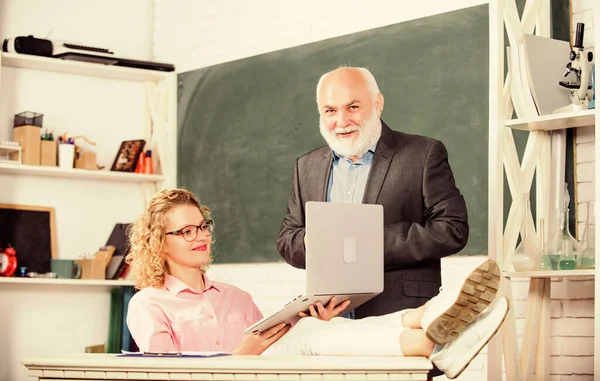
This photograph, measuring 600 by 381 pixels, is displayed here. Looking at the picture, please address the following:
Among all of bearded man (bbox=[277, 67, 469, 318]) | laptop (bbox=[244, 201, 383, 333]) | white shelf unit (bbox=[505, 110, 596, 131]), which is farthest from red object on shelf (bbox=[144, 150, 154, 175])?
white shelf unit (bbox=[505, 110, 596, 131])

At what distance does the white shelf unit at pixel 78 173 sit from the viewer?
4.95 meters

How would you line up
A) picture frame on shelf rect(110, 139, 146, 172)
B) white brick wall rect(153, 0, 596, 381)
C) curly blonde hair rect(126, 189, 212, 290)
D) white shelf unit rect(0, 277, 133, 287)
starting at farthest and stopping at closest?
picture frame on shelf rect(110, 139, 146, 172)
white shelf unit rect(0, 277, 133, 287)
white brick wall rect(153, 0, 596, 381)
curly blonde hair rect(126, 189, 212, 290)

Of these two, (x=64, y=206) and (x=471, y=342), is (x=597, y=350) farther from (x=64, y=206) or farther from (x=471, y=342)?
(x=64, y=206)

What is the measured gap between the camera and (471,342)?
8.13ft

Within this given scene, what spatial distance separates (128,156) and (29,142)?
1.91ft

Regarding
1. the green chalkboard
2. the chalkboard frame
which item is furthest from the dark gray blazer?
the chalkboard frame

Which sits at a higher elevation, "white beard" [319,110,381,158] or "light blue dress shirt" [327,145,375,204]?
"white beard" [319,110,381,158]

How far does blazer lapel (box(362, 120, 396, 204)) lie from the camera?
3900 millimetres

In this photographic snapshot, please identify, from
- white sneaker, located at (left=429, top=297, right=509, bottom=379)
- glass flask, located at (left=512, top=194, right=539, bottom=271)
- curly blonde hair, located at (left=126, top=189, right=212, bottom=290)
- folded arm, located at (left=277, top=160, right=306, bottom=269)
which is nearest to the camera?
white sneaker, located at (left=429, top=297, right=509, bottom=379)

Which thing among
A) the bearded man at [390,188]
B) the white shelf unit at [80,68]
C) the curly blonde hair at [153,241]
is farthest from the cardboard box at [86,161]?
the curly blonde hair at [153,241]

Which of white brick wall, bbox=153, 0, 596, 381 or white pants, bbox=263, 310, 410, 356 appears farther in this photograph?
white brick wall, bbox=153, 0, 596, 381

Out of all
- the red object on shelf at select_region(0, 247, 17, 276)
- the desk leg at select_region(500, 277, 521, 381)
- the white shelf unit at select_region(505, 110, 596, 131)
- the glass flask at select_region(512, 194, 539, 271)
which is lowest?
the desk leg at select_region(500, 277, 521, 381)

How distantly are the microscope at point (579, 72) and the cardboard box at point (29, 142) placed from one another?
111 inches

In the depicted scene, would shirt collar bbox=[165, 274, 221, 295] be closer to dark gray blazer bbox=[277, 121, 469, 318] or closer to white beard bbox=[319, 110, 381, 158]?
dark gray blazer bbox=[277, 121, 469, 318]
